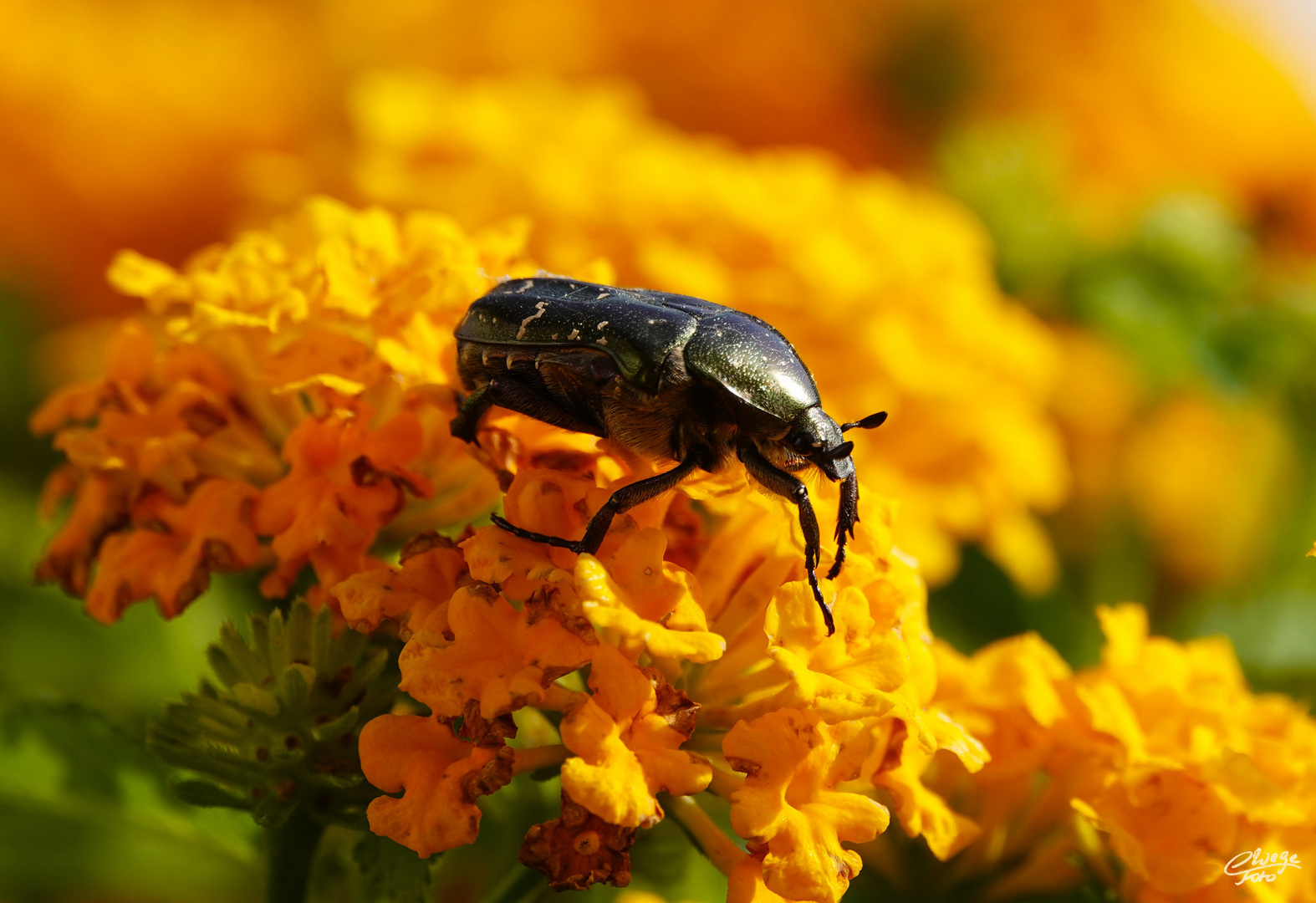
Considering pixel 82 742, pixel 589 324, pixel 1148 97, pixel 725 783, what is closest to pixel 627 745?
pixel 725 783

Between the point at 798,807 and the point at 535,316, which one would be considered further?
the point at 535,316

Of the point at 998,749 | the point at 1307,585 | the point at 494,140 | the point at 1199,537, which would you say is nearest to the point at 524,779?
the point at 998,749

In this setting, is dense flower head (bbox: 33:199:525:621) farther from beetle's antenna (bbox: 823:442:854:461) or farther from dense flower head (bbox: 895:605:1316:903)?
dense flower head (bbox: 895:605:1316:903)

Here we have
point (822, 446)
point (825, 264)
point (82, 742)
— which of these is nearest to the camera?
point (822, 446)

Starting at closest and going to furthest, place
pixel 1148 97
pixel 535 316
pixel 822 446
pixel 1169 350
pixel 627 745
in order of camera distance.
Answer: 1. pixel 627 745
2. pixel 822 446
3. pixel 535 316
4. pixel 1169 350
5. pixel 1148 97

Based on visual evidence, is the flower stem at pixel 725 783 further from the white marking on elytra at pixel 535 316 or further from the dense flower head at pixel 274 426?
the white marking on elytra at pixel 535 316

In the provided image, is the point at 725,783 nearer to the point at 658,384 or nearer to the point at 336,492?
the point at 658,384

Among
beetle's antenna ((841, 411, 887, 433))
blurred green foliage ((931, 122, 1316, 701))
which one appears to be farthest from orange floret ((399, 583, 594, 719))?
blurred green foliage ((931, 122, 1316, 701))
